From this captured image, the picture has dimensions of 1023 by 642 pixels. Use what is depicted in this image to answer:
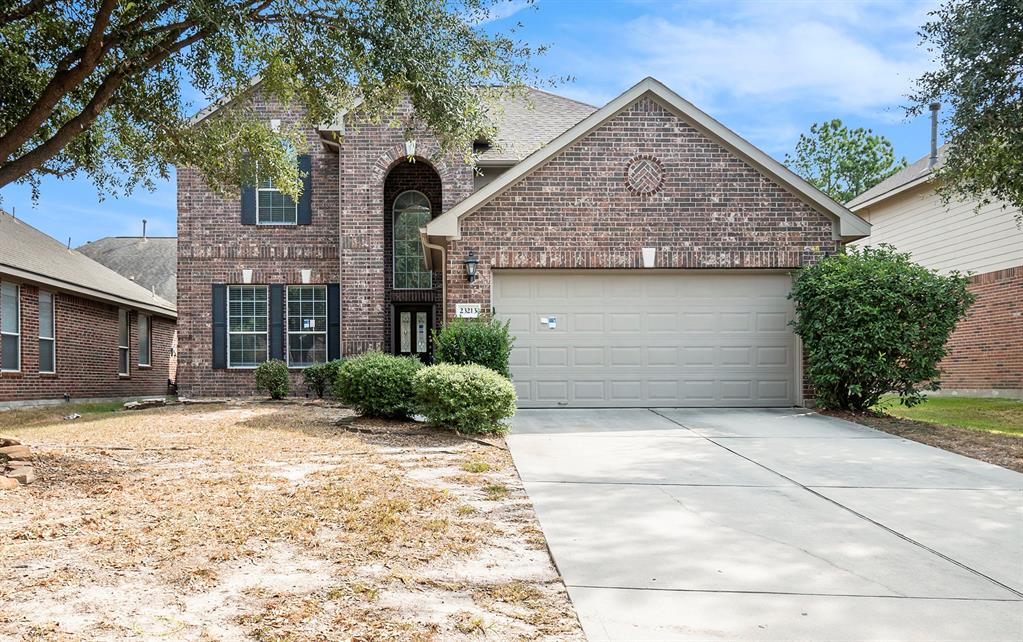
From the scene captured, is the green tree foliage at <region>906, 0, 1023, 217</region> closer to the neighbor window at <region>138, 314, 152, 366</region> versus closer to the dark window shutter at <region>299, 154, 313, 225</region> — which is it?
the dark window shutter at <region>299, 154, 313, 225</region>

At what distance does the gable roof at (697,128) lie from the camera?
1250 cm

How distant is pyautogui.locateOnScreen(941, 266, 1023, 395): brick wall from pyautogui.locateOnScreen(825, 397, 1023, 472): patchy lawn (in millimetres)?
1106

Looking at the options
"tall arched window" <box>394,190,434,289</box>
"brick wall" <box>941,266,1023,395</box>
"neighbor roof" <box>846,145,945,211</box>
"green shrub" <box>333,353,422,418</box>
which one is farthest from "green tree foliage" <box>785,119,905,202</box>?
"green shrub" <box>333,353,422,418</box>

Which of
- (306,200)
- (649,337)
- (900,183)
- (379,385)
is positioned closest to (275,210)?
(306,200)

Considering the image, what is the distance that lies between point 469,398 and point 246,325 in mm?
10066

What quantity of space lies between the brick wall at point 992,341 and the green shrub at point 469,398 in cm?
1110

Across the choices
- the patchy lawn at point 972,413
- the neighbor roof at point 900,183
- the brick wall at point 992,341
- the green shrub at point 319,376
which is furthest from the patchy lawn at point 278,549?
the neighbor roof at point 900,183

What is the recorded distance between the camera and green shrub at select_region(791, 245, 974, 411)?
11.3 meters

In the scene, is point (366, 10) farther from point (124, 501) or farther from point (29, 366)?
point (29, 366)

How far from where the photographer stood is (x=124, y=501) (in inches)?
236

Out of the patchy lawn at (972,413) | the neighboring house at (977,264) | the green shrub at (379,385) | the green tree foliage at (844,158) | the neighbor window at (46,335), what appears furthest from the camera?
the green tree foliage at (844,158)

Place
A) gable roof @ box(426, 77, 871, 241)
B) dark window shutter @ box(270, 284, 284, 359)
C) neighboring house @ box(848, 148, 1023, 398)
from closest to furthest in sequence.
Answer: gable roof @ box(426, 77, 871, 241) < neighboring house @ box(848, 148, 1023, 398) < dark window shutter @ box(270, 284, 284, 359)

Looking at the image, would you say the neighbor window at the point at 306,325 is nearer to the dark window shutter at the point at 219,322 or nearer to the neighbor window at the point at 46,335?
the dark window shutter at the point at 219,322

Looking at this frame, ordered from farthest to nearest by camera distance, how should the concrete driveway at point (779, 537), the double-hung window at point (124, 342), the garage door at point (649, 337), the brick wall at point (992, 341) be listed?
the double-hung window at point (124, 342)
the brick wall at point (992, 341)
the garage door at point (649, 337)
the concrete driveway at point (779, 537)
